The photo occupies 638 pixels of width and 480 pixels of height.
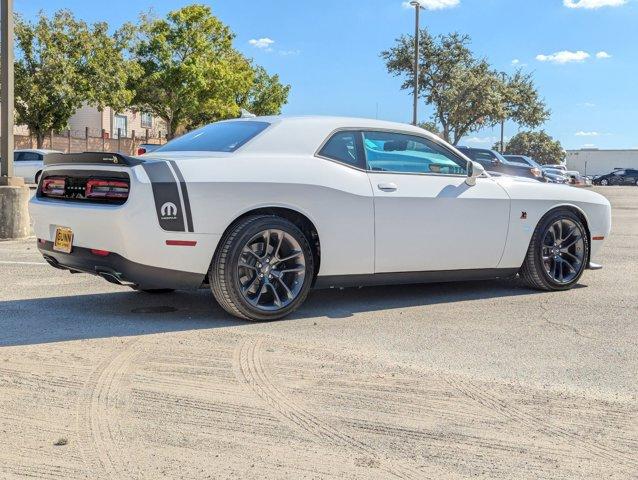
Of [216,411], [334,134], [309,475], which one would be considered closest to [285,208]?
[334,134]

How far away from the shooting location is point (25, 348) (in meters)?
4.44

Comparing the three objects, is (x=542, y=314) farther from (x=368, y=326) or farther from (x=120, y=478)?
(x=120, y=478)

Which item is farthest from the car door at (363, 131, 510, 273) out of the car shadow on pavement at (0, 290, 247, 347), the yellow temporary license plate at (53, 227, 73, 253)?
the yellow temporary license plate at (53, 227, 73, 253)

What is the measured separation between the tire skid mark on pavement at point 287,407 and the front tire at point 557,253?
3.04m

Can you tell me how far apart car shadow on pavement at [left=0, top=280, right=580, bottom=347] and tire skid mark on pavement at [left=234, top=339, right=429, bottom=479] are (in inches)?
33.3

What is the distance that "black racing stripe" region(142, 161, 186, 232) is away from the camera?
4.82 m

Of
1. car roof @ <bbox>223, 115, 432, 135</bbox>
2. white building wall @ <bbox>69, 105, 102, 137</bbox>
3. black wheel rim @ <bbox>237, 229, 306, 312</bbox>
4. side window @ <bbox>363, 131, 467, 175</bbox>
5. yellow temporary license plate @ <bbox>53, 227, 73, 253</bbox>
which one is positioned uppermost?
white building wall @ <bbox>69, 105, 102, 137</bbox>

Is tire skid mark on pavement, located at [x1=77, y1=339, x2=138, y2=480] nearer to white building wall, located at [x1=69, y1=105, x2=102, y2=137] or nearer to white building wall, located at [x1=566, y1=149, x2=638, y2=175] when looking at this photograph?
white building wall, located at [x1=69, y1=105, x2=102, y2=137]

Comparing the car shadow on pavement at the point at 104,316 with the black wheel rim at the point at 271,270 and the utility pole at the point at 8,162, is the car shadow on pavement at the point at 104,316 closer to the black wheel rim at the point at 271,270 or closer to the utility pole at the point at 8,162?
the black wheel rim at the point at 271,270

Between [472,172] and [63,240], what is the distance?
10.7 ft

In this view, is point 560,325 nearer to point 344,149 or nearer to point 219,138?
point 344,149

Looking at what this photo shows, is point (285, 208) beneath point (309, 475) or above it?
above

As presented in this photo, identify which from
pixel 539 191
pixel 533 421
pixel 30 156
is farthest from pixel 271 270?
pixel 30 156

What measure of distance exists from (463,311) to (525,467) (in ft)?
9.91
